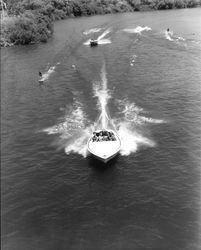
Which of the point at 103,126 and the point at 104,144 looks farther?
the point at 103,126

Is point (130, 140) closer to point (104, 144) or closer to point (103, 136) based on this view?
point (103, 136)

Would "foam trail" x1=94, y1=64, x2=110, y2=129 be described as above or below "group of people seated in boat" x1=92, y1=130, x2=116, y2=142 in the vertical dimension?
below

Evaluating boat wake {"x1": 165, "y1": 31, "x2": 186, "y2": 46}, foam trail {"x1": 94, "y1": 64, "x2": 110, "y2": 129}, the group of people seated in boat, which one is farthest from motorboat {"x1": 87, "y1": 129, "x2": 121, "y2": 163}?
boat wake {"x1": 165, "y1": 31, "x2": 186, "y2": 46}

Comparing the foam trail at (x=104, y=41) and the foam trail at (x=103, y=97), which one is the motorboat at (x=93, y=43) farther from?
the foam trail at (x=103, y=97)

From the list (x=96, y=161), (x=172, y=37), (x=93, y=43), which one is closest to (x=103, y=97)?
(x=96, y=161)

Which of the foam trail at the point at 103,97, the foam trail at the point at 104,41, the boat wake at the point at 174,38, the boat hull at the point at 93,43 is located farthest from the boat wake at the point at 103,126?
the boat wake at the point at 174,38

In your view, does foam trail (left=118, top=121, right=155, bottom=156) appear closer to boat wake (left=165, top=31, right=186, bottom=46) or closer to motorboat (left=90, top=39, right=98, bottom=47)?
motorboat (left=90, top=39, right=98, bottom=47)

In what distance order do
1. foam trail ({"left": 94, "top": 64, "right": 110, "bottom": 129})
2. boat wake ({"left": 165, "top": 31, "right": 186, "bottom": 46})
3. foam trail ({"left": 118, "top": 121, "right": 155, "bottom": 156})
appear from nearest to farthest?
foam trail ({"left": 118, "top": 121, "right": 155, "bottom": 156}) < foam trail ({"left": 94, "top": 64, "right": 110, "bottom": 129}) < boat wake ({"left": 165, "top": 31, "right": 186, "bottom": 46})

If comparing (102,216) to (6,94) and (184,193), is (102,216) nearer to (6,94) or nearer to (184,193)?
(184,193)
